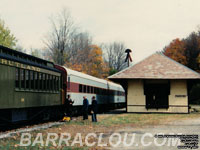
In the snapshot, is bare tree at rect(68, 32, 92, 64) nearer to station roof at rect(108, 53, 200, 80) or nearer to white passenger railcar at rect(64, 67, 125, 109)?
white passenger railcar at rect(64, 67, 125, 109)

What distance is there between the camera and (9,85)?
48.8ft

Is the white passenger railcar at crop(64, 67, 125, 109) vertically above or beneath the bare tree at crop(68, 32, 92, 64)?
beneath

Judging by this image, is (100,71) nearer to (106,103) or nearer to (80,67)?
(80,67)

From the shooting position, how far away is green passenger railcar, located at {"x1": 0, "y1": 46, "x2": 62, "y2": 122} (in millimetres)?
14672

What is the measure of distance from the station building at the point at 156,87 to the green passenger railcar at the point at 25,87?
8720mm

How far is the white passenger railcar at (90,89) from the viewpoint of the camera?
24.2m

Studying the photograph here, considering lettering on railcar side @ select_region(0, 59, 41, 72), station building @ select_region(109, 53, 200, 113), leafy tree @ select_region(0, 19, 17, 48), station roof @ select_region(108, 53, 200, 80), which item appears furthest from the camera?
leafy tree @ select_region(0, 19, 17, 48)

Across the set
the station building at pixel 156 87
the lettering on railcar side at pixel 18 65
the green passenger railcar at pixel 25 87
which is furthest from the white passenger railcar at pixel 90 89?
the lettering on railcar side at pixel 18 65

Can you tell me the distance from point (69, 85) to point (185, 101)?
10217mm

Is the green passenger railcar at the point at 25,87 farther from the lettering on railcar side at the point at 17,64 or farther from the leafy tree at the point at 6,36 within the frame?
the leafy tree at the point at 6,36

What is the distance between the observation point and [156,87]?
2923cm

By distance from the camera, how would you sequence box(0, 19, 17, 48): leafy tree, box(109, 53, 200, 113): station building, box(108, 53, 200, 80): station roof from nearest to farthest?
box(108, 53, 200, 80): station roof, box(109, 53, 200, 113): station building, box(0, 19, 17, 48): leafy tree

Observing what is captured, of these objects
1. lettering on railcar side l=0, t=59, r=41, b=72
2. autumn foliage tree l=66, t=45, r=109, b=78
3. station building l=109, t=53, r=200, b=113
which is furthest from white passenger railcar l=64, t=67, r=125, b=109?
autumn foliage tree l=66, t=45, r=109, b=78

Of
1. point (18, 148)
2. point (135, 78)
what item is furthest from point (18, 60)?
point (135, 78)
